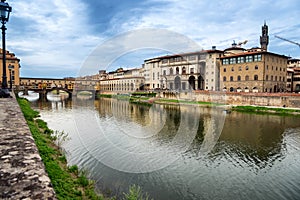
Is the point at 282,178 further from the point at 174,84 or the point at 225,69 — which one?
the point at 174,84

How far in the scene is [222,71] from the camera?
167ft

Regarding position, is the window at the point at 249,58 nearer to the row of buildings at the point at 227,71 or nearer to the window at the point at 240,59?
the row of buildings at the point at 227,71

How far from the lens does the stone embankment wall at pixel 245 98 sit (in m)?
34.1

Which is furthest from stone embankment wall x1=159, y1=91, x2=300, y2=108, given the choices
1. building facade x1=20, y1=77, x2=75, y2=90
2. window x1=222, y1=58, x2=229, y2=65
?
building facade x1=20, y1=77, x2=75, y2=90

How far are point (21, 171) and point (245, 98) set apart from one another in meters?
42.5

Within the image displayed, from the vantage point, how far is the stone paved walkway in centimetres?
274

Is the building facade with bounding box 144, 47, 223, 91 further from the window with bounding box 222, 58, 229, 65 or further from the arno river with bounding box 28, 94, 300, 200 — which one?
the arno river with bounding box 28, 94, 300, 200

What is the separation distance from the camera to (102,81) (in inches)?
3868

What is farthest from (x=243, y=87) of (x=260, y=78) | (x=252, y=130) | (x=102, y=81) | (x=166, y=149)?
(x=102, y=81)

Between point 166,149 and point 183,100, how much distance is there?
1489 inches

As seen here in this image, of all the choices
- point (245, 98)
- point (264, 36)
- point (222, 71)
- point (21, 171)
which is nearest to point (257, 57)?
point (222, 71)

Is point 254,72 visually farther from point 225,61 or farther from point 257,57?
point 225,61

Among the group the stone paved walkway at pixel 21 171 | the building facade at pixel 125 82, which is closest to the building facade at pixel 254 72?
the building facade at pixel 125 82

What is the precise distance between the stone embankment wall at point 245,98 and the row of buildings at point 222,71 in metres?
5.36
